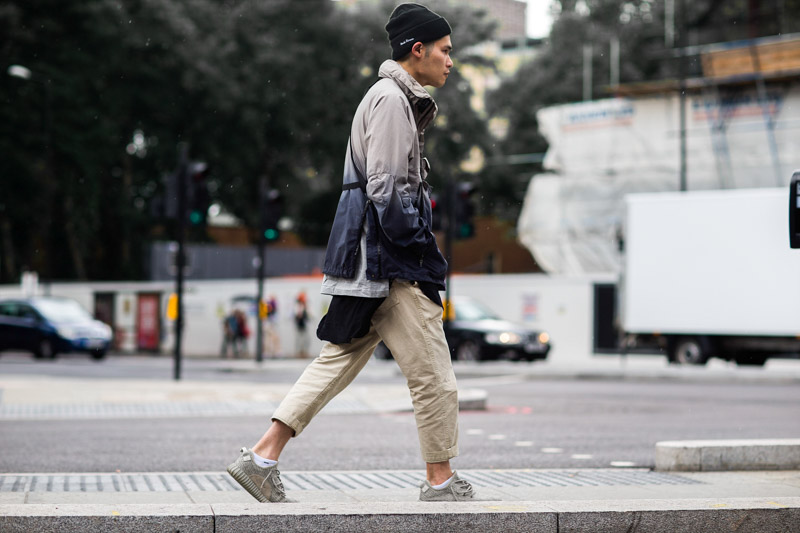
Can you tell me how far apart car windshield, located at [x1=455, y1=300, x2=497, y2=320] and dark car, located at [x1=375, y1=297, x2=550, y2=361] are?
0.02m

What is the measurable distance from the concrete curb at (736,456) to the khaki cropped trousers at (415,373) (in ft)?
7.03

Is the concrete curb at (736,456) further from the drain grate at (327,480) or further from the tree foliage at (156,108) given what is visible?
the tree foliage at (156,108)

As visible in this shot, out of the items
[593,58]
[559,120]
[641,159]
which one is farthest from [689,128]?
[593,58]

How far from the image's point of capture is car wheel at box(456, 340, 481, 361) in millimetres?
24306

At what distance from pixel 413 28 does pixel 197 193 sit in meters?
11.6

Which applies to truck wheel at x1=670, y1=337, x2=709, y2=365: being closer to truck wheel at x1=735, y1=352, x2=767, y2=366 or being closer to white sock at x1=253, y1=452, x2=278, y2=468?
truck wheel at x1=735, y1=352, x2=767, y2=366

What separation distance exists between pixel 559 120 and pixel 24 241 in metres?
19.4

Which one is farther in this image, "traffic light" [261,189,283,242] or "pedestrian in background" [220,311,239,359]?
"pedestrian in background" [220,311,239,359]

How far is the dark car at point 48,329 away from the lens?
27.7m

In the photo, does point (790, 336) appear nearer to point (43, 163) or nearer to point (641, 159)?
point (641, 159)

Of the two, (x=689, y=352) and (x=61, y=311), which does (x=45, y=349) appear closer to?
(x=61, y=311)

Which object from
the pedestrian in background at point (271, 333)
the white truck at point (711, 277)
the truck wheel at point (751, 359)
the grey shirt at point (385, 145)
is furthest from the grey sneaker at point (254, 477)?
the pedestrian in background at point (271, 333)

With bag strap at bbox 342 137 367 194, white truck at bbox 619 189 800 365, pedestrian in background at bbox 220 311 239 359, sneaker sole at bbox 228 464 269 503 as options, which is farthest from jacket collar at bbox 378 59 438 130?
pedestrian in background at bbox 220 311 239 359

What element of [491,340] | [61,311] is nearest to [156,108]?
[61,311]
